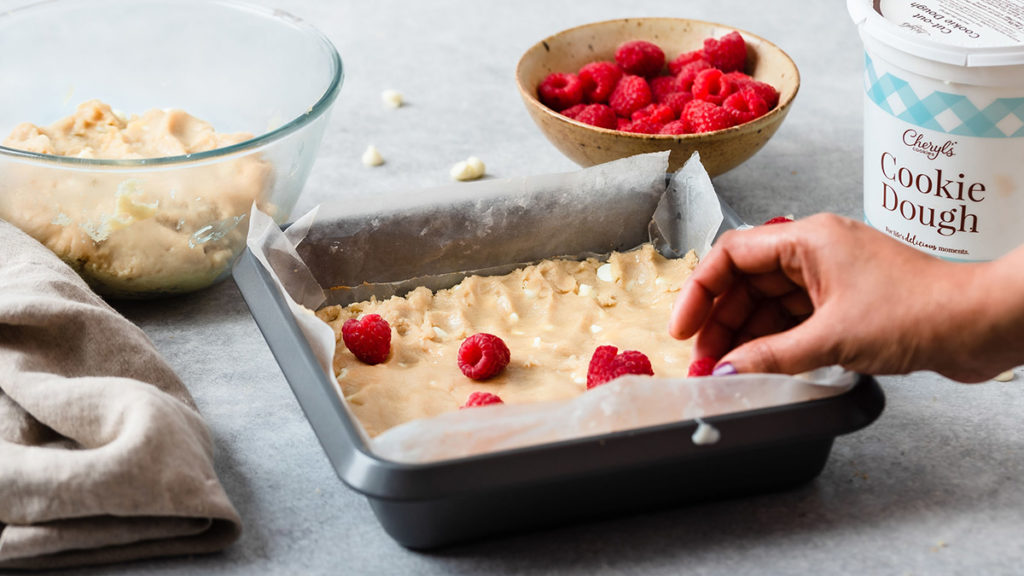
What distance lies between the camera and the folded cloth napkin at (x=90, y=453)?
3.47 ft

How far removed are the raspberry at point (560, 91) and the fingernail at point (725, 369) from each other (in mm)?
778

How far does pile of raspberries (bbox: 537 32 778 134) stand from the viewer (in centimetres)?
167

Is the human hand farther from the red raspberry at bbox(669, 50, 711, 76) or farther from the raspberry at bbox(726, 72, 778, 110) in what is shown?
the red raspberry at bbox(669, 50, 711, 76)

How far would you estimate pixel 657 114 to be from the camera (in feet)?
5.57

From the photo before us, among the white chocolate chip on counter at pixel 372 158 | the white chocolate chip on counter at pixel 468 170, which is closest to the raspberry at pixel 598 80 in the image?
the white chocolate chip on counter at pixel 468 170

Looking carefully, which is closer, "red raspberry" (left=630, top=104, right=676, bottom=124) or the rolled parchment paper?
the rolled parchment paper

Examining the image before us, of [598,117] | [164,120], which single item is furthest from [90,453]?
[598,117]

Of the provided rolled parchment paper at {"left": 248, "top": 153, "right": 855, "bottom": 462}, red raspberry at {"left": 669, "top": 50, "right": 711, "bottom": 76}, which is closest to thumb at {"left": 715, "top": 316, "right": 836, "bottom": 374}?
rolled parchment paper at {"left": 248, "top": 153, "right": 855, "bottom": 462}

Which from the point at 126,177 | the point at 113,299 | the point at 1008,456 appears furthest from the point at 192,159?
the point at 1008,456

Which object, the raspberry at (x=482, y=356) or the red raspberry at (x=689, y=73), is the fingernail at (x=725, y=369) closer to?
the raspberry at (x=482, y=356)

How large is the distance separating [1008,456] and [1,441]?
3.43 feet

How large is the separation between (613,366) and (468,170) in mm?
746

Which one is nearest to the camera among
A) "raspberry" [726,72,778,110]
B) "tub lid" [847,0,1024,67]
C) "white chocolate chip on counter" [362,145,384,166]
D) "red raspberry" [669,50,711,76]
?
"tub lid" [847,0,1024,67]

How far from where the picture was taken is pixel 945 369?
1.09 meters
